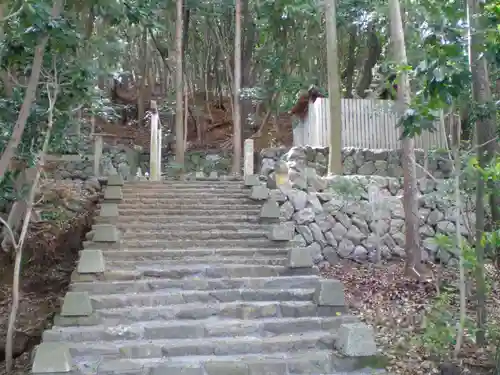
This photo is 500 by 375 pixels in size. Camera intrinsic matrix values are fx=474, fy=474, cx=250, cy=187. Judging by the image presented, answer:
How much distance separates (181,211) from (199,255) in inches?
62.4

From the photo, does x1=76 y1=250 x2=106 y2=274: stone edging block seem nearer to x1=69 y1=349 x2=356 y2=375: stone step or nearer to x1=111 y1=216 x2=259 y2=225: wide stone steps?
x1=69 y1=349 x2=356 y2=375: stone step

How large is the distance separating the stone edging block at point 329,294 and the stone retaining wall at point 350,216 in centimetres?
268

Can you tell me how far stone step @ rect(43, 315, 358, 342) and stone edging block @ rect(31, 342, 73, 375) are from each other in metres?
0.47

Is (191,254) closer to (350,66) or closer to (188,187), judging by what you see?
(188,187)

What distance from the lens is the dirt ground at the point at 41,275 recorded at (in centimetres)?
662

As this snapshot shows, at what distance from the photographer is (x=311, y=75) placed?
17234mm

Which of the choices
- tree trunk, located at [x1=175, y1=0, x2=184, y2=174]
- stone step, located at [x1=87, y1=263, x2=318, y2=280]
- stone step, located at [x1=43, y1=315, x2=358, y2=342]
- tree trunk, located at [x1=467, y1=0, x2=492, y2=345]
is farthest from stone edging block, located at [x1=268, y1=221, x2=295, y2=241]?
tree trunk, located at [x1=175, y1=0, x2=184, y2=174]

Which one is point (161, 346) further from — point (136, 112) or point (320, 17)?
point (136, 112)

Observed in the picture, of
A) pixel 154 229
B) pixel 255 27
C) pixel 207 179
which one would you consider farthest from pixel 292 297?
pixel 255 27

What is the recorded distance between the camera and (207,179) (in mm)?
10773

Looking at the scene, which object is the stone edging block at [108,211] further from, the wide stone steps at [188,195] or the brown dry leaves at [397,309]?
the brown dry leaves at [397,309]

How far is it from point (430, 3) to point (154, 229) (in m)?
5.20

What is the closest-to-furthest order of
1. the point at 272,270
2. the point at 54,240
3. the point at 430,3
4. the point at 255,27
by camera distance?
the point at 430,3 < the point at 272,270 < the point at 54,240 < the point at 255,27

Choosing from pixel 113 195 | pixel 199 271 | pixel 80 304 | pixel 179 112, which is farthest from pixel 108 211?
pixel 179 112
